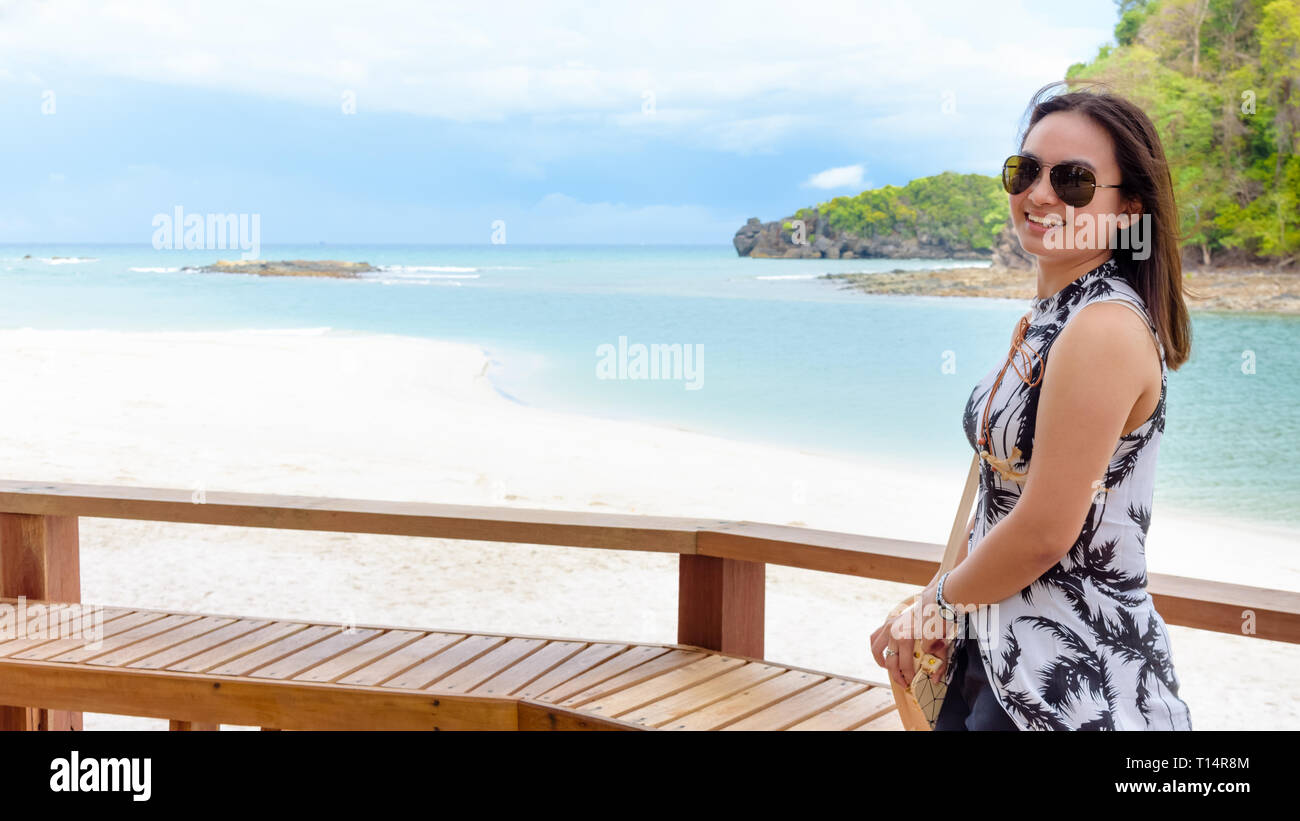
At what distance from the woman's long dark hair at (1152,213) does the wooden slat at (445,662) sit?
177 centimetres

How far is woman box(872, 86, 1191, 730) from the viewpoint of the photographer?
4.15 feet

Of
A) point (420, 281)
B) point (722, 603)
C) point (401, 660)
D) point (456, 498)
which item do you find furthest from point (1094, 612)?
point (420, 281)

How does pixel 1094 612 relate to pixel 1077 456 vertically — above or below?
below

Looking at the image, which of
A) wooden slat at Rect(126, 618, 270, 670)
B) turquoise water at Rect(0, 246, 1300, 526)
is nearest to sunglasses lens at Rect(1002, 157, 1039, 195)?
wooden slat at Rect(126, 618, 270, 670)

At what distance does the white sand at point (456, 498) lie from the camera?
711cm

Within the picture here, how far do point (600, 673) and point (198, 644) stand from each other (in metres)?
1.07

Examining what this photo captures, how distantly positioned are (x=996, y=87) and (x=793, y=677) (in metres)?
81.6

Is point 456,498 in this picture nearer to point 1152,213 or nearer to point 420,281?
point 1152,213

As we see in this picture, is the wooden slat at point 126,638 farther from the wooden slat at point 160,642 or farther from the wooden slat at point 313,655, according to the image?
the wooden slat at point 313,655

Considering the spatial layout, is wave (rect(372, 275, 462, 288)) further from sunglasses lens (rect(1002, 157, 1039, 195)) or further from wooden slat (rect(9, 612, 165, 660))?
sunglasses lens (rect(1002, 157, 1039, 195))

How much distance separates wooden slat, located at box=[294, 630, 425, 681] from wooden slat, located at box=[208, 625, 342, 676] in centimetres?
13

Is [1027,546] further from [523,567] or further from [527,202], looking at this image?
[527,202]

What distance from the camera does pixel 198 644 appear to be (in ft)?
8.86

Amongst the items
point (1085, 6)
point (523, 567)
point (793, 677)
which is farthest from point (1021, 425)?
point (1085, 6)
